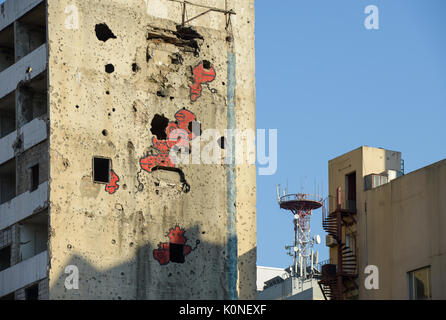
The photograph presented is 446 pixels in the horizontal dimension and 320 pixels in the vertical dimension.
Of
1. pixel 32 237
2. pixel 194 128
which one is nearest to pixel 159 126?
pixel 194 128

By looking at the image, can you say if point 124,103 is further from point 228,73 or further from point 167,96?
point 228,73

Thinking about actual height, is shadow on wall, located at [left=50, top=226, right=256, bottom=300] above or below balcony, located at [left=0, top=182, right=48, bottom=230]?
below

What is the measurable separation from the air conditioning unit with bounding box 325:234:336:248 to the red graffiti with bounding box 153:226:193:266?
9311mm

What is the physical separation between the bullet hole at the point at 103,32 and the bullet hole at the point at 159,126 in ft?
11.3

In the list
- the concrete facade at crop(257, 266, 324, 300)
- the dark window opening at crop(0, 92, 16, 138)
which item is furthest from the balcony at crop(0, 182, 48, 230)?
the concrete facade at crop(257, 266, 324, 300)

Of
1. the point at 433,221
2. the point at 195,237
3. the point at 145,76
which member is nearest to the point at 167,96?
the point at 145,76

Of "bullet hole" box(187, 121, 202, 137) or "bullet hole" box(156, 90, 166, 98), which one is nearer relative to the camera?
"bullet hole" box(156, 90, 166, 98)

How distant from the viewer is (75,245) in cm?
4297

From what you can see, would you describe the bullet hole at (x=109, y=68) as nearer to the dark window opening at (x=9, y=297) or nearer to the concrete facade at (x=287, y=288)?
the dark window opening at (x=9, y=297)

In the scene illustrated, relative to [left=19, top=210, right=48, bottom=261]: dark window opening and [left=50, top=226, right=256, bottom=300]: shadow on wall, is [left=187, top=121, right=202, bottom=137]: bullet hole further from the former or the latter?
[left=19, top=210, right=48, bottom=261]: dark window opening

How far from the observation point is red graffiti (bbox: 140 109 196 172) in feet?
150

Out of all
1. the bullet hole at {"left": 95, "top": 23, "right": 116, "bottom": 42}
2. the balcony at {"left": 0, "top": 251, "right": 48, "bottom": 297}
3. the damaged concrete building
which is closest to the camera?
the balcony at {"left": 0, "top": 251, "right": 48, "bottom": 297}

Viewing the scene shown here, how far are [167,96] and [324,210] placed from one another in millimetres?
11055
